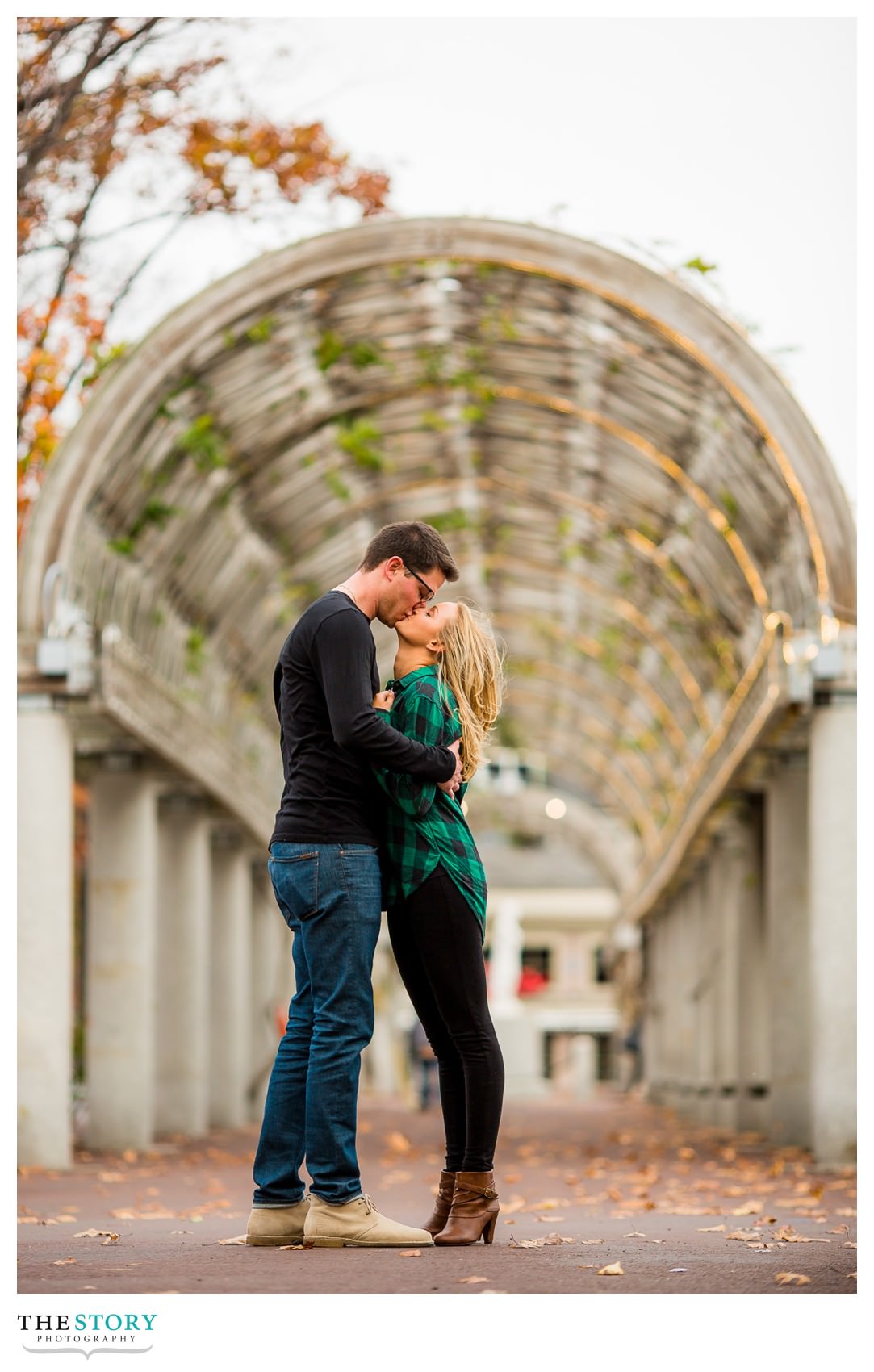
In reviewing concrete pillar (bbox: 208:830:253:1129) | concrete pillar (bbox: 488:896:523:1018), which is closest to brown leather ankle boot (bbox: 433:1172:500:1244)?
concrete pillar (bbox: 208:830:253:1129)

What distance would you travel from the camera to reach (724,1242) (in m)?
7.66

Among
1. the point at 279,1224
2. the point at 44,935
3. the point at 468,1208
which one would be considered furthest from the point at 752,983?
the point at 279,1224

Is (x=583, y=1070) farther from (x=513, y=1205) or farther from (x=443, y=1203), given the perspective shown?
(x=443, y=1203)

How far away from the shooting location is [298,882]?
696cm

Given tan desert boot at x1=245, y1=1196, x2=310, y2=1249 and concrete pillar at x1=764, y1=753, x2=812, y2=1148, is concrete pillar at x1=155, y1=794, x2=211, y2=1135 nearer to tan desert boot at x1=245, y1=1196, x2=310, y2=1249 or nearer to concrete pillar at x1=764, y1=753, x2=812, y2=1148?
concrete pillar at x1=764, y1=753, x2=812, y2=1148

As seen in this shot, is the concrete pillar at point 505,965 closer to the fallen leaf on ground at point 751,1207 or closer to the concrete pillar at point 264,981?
the concrete pillar at point 264,981

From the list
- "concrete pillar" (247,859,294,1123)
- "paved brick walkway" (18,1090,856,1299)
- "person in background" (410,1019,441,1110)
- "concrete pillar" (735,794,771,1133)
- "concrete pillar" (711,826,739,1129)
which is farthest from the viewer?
"person in background" (410,1019,441,1110)

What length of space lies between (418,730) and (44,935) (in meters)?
7.49

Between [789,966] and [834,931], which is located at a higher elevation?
[834,931]

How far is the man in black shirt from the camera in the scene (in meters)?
6.89

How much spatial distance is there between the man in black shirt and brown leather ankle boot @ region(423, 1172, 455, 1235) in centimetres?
23
